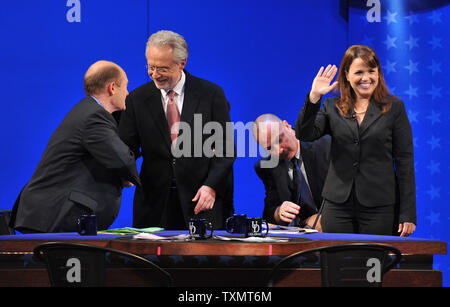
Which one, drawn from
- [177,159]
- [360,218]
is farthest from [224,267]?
[177,159]

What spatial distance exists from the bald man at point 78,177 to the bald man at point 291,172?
99cm

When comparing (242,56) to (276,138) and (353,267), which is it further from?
(353,267)

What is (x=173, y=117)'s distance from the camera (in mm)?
3402

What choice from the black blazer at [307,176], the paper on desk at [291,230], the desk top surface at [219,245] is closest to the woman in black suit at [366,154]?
the paper on desk at [291,230]

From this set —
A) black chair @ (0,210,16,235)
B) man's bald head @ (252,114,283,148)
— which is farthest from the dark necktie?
black chair @ (0,210,16,235)

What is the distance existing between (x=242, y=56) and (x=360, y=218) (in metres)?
2.43

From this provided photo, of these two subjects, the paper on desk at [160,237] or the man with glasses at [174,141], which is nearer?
the paper on desk at [160,237]

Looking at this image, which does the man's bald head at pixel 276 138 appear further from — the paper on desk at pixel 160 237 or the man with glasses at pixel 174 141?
the paper on desk at pixel 160 237

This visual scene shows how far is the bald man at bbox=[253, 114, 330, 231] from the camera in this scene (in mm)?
3701

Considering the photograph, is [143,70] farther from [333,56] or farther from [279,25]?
[333,56]

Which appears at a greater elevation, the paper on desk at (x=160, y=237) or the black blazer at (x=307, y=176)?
the black blazer at (x=307, y=176)

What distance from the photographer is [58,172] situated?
3055 millimetres

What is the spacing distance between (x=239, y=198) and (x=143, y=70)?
4.32 ft

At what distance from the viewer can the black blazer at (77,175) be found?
118 inches
